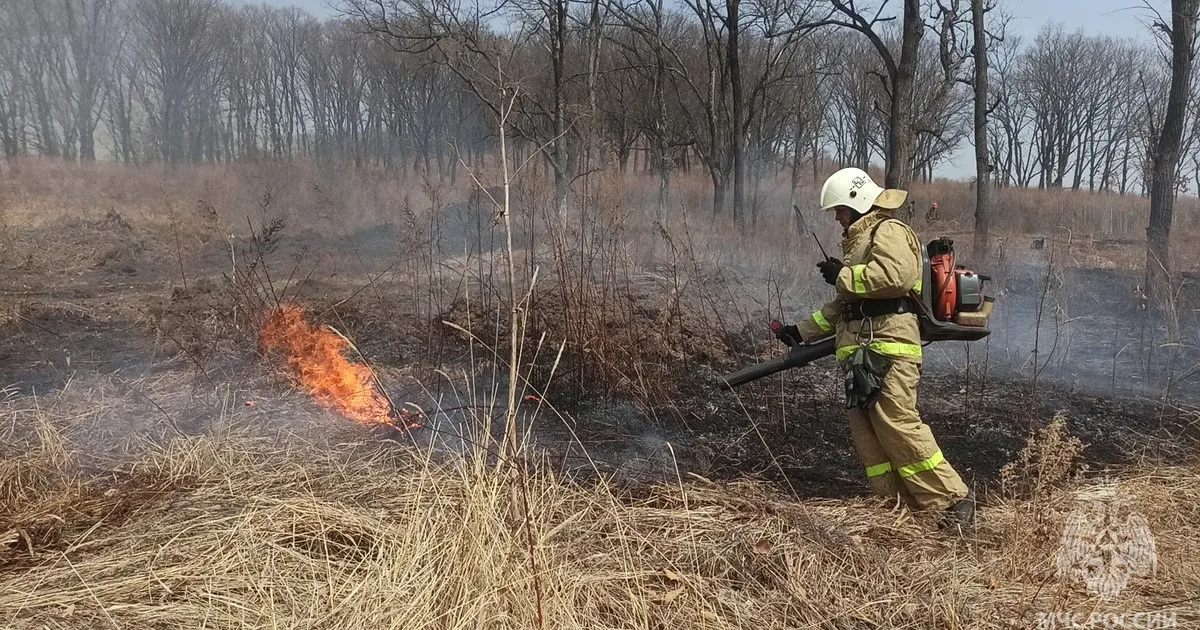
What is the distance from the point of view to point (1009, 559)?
108 inches

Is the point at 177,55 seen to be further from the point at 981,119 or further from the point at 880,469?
the point at 880,469

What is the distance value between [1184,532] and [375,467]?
374 cm

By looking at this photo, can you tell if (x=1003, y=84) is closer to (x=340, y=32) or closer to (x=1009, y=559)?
(x=340, y=32)

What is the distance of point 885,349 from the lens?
3.40 metres

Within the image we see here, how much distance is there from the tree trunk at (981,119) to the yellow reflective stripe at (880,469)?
9505mm

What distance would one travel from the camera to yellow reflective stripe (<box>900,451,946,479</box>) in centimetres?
329

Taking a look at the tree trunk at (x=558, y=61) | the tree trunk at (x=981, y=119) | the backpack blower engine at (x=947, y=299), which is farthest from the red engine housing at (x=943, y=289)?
the tree trunk at (x=558, y=61)

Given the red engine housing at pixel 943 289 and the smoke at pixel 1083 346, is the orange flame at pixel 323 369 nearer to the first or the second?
the red engine housing at pixel 943 289

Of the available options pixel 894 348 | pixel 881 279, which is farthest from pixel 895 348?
pixel 881 279

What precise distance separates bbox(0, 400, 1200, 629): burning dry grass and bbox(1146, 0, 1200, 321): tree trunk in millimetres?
6655

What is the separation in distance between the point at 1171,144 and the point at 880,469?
800 centimetres

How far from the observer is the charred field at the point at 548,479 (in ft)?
7.79

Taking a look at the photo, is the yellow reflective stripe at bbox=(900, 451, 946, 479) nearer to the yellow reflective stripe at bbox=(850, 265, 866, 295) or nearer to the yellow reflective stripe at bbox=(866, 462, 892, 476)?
the yellow reflective stripe at bbox=(866, 462, 892, 476)

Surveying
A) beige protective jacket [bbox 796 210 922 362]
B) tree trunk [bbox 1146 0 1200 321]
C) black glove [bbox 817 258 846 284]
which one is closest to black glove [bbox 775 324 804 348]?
beige protective jacket [bbox 796 210 922 362]
